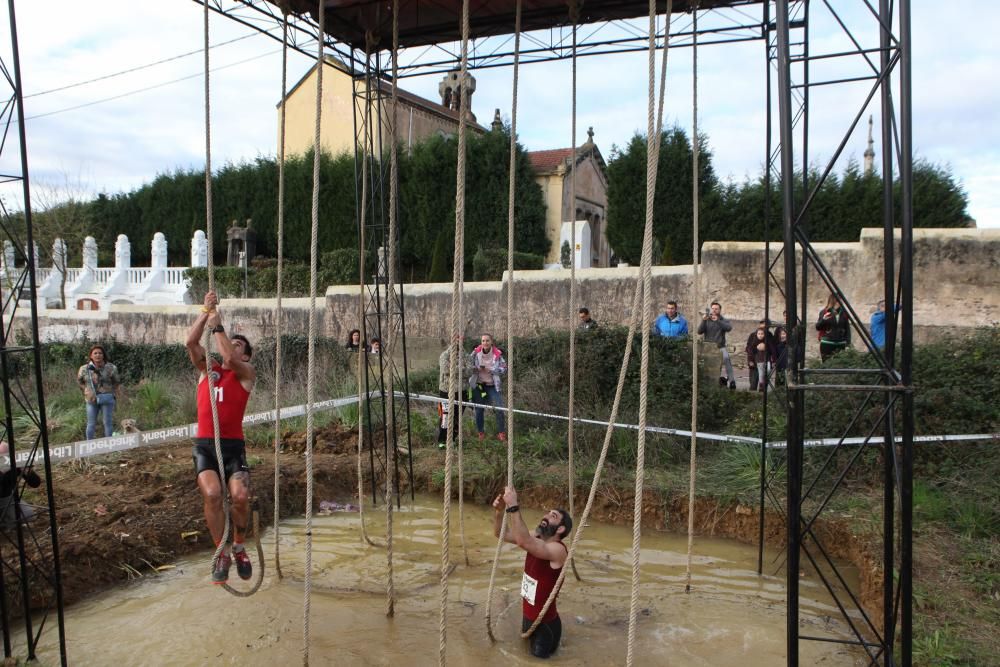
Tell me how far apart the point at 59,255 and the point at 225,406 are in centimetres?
2389

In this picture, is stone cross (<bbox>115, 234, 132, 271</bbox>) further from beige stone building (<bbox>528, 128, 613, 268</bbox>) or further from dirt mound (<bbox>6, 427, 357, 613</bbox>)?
dirt mound (<bbox>6, 427, 357, 613</bbox>)

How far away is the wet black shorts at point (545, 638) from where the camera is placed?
17.7 feet

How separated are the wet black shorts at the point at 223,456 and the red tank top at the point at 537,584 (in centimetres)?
247

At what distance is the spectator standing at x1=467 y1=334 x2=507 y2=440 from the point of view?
34.8ft

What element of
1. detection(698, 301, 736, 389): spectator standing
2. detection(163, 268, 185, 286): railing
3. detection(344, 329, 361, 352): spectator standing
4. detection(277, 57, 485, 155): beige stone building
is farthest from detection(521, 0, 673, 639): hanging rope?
detection(277, 57, 485, 155): beige stone building

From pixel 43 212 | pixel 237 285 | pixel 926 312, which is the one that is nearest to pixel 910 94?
pixel 926 312

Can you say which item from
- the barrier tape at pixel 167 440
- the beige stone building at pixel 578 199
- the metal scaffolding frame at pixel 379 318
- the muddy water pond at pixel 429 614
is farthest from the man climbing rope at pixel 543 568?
the beige stone building at pixel 578 199

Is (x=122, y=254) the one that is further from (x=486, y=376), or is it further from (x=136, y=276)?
(x=486, y=376)

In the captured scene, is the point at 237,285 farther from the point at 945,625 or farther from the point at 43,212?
the point at 945,625

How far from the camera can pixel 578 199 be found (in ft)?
96.5

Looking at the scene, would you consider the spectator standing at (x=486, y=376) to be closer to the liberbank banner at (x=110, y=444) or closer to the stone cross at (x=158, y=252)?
the liberbank banner at (x=110, y=444)

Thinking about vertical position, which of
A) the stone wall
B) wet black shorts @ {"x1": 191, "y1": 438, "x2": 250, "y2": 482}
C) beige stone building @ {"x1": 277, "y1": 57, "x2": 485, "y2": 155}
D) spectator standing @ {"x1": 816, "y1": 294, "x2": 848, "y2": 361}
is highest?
beige stone building @ {"x1": 277, "y1": 57, "x2": 485, "y2": 155}

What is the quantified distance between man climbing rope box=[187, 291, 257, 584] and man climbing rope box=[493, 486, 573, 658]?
2162 mm

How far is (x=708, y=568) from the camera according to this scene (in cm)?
753
